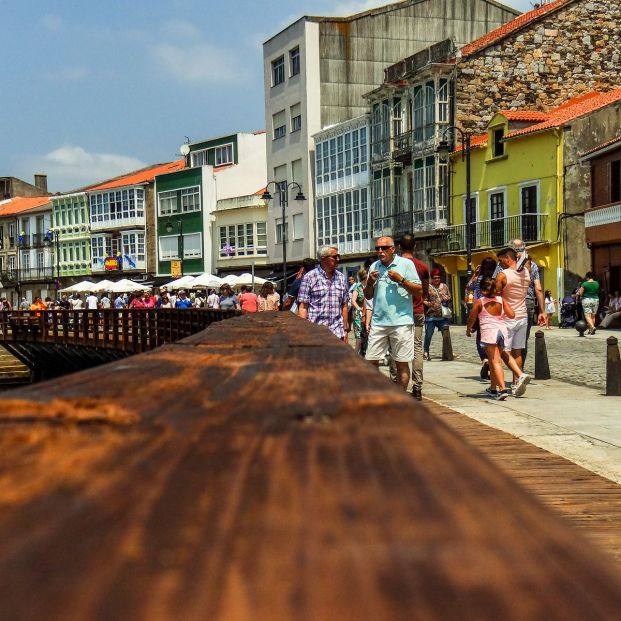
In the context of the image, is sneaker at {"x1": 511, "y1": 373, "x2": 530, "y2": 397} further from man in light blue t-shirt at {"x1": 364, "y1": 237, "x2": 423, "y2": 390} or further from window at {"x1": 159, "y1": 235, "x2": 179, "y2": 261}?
window at {"x1": 159, "y1": 235, "x2": 179, "y2": 261}

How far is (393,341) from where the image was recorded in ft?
30.8

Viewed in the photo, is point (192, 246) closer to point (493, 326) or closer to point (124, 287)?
point (124, 287)

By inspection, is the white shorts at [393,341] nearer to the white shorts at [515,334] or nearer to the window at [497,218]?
the white shorts at [515,334]

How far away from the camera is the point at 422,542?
63 cm

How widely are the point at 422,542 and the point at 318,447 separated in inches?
7.7

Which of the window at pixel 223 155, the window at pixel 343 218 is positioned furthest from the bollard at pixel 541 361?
the window at pixel 223 155

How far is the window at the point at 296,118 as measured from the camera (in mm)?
52844

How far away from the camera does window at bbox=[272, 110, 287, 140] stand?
54.8 metres

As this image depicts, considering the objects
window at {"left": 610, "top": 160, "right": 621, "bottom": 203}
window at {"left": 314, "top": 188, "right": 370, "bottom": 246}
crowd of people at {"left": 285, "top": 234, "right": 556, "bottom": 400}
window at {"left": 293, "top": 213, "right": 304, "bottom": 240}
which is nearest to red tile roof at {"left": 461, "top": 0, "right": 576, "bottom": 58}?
window at {"left": 314, "top": 188, "right": 370, "bottom": 246}

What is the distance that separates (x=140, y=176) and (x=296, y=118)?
76.9 feet

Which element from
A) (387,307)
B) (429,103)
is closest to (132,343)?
(387,307)

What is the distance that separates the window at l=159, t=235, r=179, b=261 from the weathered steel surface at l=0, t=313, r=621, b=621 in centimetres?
6370

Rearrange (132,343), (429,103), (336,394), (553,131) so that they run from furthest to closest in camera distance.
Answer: (429,103), (553,131), (132,343), (336,394)

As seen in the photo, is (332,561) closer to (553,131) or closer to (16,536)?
(16,536)
